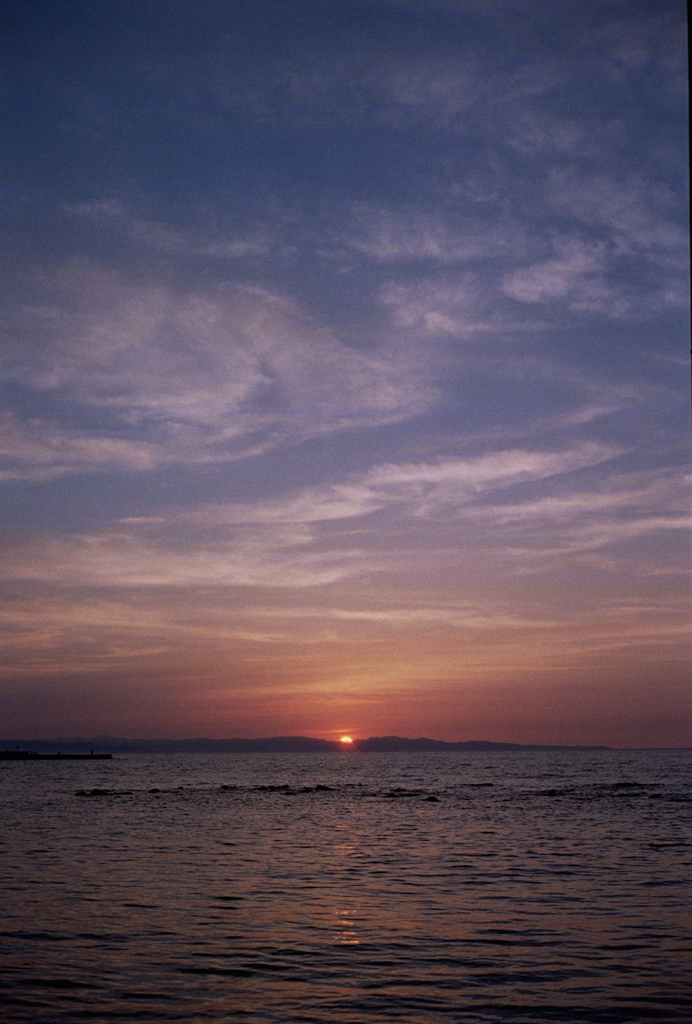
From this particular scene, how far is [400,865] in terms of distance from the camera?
34469 millimetres

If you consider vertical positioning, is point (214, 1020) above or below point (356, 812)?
above

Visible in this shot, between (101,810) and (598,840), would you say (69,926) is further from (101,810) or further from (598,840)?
(101,810)

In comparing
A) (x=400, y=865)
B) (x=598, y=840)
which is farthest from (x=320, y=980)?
(x=598, y=840)

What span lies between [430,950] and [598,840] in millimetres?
24815

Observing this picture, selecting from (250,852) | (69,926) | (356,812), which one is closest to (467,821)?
(356,812)

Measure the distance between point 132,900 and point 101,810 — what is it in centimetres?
3972

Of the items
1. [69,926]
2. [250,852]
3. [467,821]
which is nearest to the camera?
[69,926]

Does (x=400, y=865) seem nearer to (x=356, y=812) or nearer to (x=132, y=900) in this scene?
(x=132, y=900)

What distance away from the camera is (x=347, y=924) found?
22891mm

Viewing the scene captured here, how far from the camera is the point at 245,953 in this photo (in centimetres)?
1986

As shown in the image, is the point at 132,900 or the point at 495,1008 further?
the point at 132,900

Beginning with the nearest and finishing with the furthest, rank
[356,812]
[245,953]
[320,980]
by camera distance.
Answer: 1. [320,980]
2. [245,953]
3. [356,812]

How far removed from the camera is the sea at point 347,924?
1611 centimetres

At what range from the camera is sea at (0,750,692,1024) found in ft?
52.9
